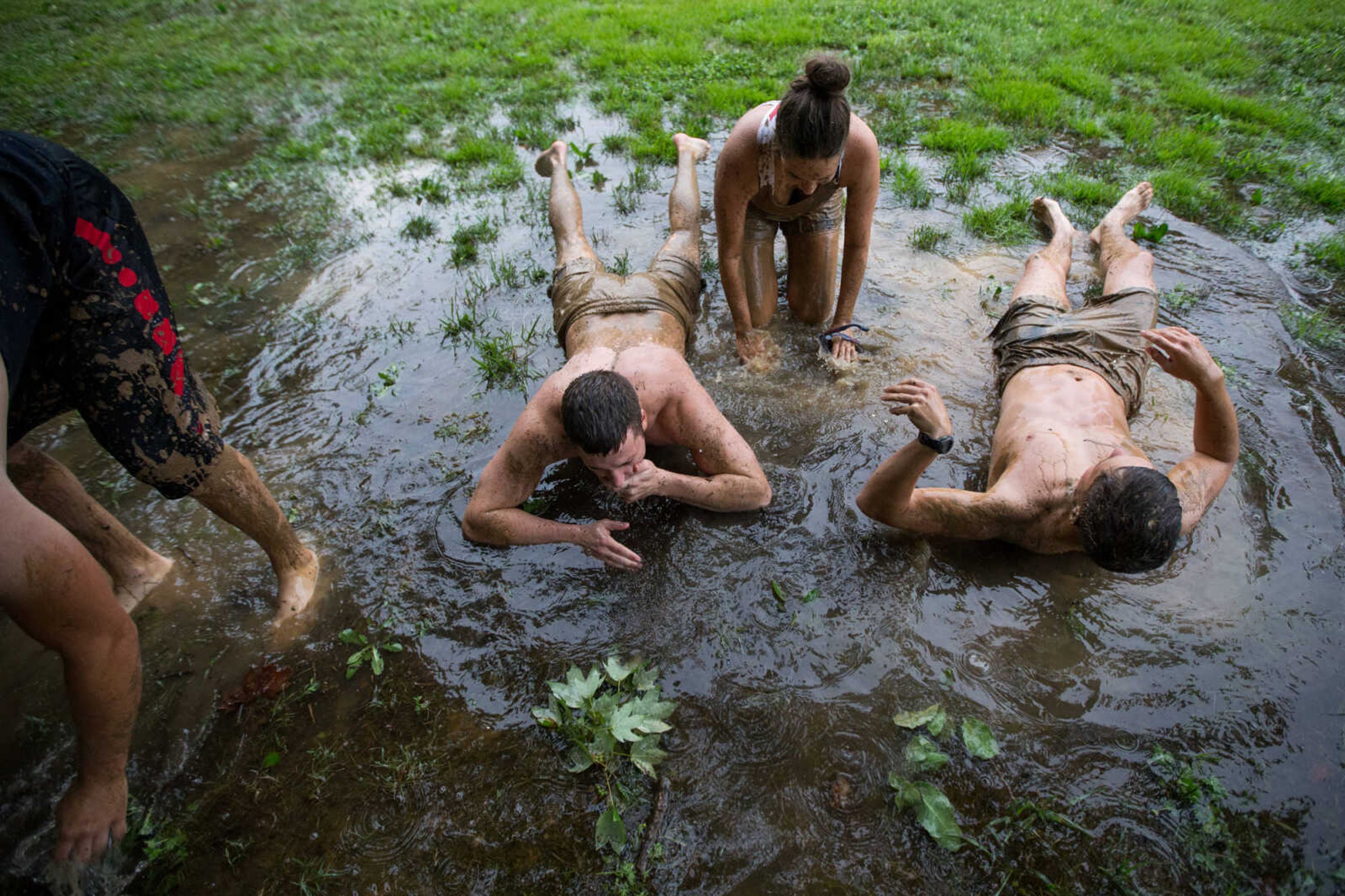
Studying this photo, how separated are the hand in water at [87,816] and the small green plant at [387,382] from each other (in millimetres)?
2691

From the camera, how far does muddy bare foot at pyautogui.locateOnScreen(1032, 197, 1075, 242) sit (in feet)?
16.1

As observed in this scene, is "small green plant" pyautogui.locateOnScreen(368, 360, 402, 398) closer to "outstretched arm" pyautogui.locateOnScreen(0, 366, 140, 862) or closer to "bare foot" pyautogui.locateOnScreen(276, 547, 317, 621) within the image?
"bare foot" pyautogui.locateOnScreen(276, 547, 317, 621)

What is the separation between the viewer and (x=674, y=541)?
136 inches

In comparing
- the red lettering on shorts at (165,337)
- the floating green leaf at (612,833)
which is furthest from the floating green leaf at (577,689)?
the red lettering on shorts at (165,337)

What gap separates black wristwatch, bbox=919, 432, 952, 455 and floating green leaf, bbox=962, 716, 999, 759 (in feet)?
3.65

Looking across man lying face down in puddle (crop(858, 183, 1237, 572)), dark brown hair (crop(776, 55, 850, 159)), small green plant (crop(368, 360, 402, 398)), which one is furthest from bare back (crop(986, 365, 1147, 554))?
small green plant (crop(368, 360, 402, 398))

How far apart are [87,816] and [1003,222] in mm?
6315

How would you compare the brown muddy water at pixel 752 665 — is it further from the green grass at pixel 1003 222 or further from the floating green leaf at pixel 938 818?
the green grass at pixel 1003 222

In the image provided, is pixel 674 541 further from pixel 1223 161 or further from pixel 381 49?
pixel 381 49

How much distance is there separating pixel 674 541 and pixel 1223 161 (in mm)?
6150

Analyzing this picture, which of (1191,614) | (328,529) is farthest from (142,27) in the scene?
(1191,614)

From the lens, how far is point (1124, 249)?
4578 millimetres

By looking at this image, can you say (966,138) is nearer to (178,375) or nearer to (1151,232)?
(1151,232)

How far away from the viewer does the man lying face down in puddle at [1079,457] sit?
2.71 meters
